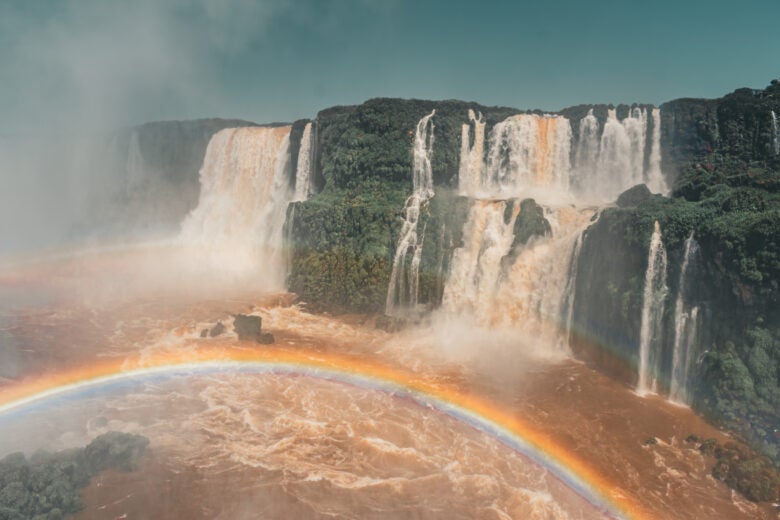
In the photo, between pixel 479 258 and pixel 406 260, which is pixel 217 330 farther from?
pixel 479 258

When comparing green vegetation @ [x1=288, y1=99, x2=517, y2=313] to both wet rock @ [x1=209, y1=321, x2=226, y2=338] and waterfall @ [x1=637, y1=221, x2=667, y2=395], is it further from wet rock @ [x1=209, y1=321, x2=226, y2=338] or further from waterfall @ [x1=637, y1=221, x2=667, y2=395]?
waterfall @ [x1=637, y1=221, x2=667, y2=395]

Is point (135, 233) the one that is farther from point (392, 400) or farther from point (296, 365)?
point (392, 400)

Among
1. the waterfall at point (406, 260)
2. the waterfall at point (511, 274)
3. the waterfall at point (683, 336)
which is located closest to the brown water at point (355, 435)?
the waterfall at point (683, 336)

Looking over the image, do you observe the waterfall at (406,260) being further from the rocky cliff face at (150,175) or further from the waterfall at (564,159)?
the rocky cliff face at (150,175)

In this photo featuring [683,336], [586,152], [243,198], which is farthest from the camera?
[243,198]

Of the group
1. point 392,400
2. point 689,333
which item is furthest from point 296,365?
point 689,333

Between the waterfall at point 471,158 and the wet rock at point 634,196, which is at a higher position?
the waterfall at point 471,158

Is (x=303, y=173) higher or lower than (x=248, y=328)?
higher

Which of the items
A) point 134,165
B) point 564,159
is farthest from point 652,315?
point 134,165
